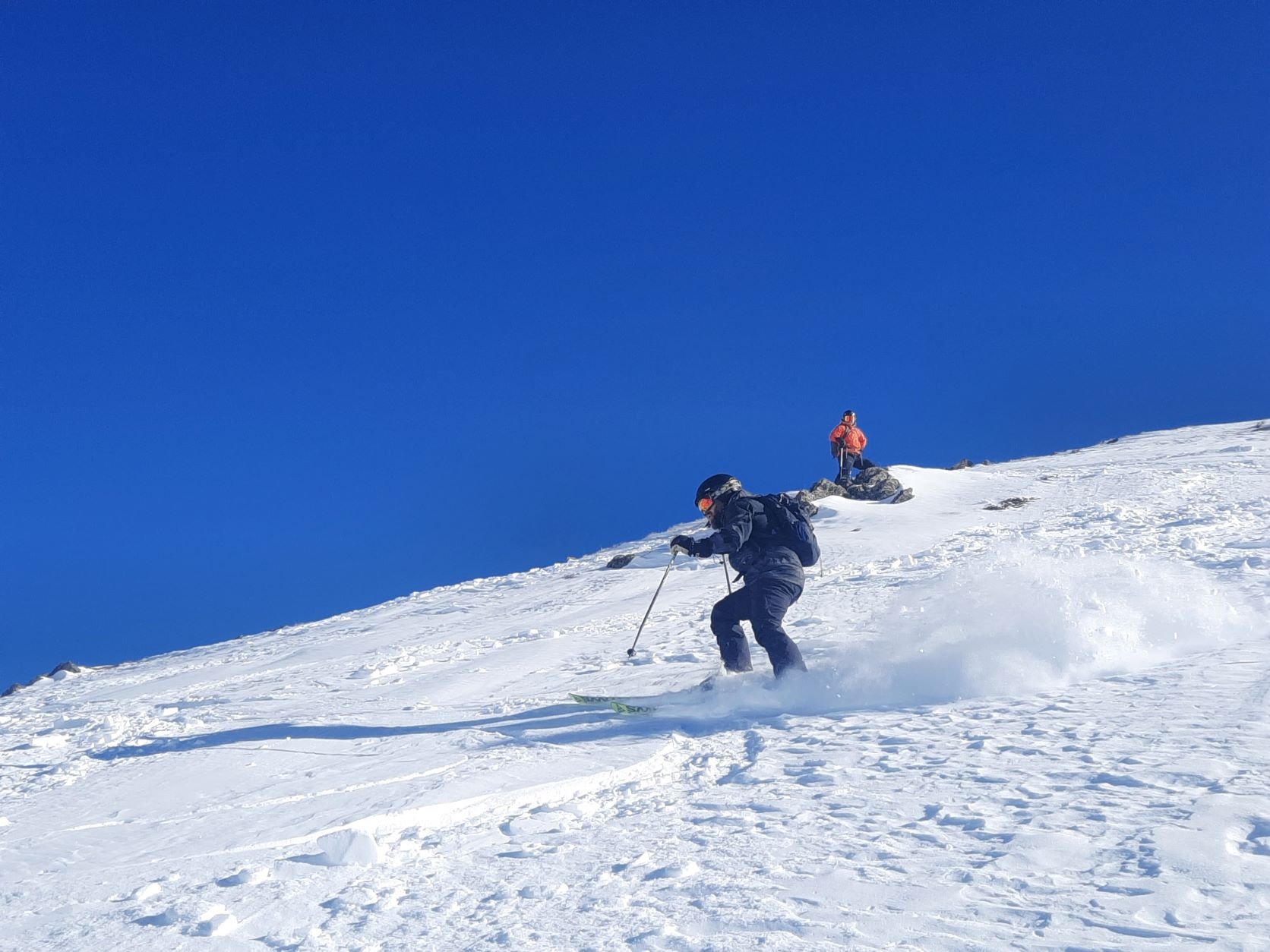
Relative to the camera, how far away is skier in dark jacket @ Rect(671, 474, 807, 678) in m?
7.04

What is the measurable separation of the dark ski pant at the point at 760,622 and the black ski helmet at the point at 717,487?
2.39 feet

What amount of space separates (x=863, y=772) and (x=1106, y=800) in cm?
112

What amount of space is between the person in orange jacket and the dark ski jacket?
14078 millimetres

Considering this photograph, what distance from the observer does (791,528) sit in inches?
291

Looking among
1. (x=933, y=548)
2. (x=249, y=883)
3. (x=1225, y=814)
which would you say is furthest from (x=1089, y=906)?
(x=933, y=548)

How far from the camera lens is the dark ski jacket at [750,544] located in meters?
7.20

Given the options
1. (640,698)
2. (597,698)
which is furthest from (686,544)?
(597,698)

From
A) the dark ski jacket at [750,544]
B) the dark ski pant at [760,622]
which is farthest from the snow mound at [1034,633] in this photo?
the dark ski jacket at [750,544]

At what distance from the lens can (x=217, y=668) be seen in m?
12.3

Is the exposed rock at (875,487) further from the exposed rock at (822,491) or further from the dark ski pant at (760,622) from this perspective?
the dark ski pant at (760,622)

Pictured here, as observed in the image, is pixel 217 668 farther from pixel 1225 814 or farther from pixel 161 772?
pixel 1225 814

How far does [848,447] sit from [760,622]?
48.8 feet

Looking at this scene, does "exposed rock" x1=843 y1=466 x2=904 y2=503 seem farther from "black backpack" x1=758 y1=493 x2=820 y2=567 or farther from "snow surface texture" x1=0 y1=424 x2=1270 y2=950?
"black backpack" x1=758 y1=493 x2=820 y2=567

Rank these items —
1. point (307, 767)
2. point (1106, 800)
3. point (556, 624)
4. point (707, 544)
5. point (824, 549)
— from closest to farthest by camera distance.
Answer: point (1106, 800), point (307, 767), point (707, 544), point (556, 624), point (824, 549)
